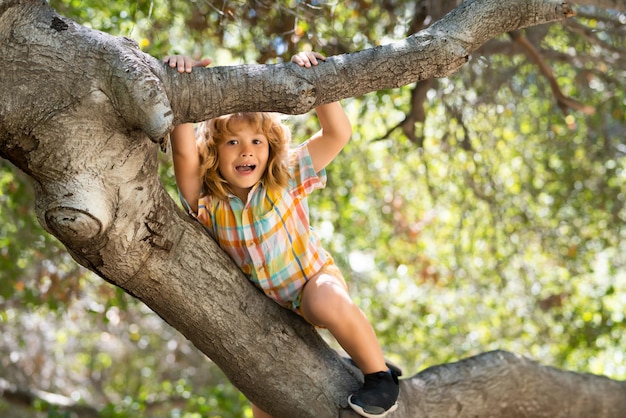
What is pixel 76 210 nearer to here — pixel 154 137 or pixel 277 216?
pixel 154 137

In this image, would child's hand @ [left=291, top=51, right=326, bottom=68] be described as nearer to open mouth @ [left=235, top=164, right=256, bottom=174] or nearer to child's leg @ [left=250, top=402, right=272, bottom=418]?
open mouth @ [left=235, top=164, right=256, bottom=174]

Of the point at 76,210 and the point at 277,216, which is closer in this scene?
the point at 76,210

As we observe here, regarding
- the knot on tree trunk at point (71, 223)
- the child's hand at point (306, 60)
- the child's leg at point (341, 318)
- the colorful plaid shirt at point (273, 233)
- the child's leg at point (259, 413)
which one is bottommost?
the child's leg at point (259, 413)

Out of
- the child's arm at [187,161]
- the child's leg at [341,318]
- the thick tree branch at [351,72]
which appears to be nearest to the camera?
the thick tree branch at [351,72]

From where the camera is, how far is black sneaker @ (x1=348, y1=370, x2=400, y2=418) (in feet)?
9.00

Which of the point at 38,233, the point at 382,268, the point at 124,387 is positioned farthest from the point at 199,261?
the point at 124,387

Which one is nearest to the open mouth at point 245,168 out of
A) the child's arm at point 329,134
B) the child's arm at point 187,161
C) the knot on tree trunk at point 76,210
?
the child's arm at point 187,161

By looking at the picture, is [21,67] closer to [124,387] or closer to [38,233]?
[38,233]

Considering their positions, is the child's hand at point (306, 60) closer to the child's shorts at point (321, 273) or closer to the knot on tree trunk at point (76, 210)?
the knot on tree trunk at point (76, 210)

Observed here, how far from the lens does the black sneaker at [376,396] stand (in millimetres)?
2744

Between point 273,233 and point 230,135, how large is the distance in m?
0.37

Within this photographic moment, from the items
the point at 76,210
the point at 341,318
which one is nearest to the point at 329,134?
the point at 341,318

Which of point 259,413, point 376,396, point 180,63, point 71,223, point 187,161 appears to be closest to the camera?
point 71,223

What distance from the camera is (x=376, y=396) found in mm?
2768
